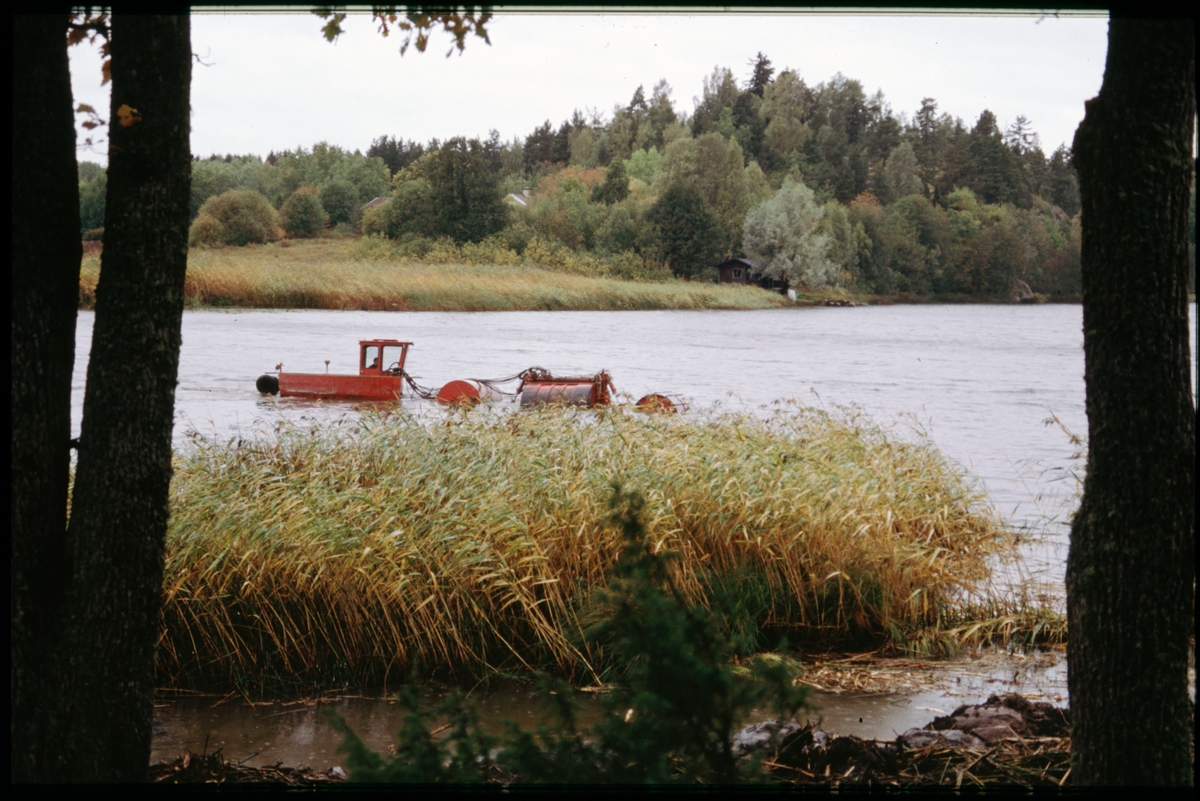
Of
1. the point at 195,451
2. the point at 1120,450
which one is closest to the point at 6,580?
the point at 1120,450

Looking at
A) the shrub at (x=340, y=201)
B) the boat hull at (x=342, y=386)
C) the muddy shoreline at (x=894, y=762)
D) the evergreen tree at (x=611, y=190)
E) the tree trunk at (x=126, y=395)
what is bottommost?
the muddy shoreline at (x=894, y=762)

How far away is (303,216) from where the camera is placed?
55375 mm

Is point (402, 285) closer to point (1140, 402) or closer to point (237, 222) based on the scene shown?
point (237, 222)

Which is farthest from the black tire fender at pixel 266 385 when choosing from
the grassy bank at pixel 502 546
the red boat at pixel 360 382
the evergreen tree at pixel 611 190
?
the evergreen tree at pixel 611 190

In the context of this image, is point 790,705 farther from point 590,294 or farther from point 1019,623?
point 590,294

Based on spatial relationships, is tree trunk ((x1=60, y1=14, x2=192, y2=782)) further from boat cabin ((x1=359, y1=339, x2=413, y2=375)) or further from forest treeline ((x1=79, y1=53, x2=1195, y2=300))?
forest treeline ((x1=79, y1=53, x2=1195, y2=300))

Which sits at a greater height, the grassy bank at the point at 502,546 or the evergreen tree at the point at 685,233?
the evergreen tree at the point at 685,233

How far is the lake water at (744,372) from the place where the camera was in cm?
526

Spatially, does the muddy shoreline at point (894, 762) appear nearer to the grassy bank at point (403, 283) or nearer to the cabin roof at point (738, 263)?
the grassy bank at point (403, 283)

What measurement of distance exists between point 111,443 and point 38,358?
0.29 meters

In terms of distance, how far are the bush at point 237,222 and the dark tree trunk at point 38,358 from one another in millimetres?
46821

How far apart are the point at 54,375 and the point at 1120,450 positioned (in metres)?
2.69

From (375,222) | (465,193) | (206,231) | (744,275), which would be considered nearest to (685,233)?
(744,275)

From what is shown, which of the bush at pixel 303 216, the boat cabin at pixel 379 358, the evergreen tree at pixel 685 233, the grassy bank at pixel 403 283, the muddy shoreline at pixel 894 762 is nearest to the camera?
the muddy shoreline at pixel 894 762
